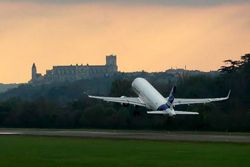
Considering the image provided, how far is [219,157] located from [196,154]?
3.53 meters

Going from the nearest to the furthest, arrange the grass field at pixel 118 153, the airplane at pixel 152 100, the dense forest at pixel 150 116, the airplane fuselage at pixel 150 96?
1. the grass field at pixel 118 153
2. the airplane at pixel 152 100
3. the airplane fuselage at pixel 150 96
4. the dense forest at pixel 150 116

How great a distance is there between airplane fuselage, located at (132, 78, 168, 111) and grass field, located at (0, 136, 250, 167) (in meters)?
27.4

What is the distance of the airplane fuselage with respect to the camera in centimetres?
11653

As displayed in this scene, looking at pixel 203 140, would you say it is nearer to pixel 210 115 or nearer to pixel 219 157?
pixel 219 157

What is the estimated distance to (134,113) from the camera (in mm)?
126812

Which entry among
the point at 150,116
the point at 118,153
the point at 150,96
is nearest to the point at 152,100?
the point at 150,96

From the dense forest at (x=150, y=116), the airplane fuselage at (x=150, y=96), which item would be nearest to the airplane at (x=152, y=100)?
the airplane fuselage at (x=150, y=96)

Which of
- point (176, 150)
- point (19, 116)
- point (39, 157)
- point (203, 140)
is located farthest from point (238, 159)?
point (19, 116)

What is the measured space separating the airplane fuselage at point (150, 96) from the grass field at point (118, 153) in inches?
1078

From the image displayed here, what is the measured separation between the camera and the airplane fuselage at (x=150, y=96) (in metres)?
117

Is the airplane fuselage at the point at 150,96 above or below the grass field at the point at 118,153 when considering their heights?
above

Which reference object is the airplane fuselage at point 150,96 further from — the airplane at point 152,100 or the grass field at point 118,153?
the grass field at point 118,153

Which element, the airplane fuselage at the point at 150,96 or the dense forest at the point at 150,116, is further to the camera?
the dense forest at the point at 150,116

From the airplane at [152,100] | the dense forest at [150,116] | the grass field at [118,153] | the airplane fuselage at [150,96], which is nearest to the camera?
the grass field at [118,153]
